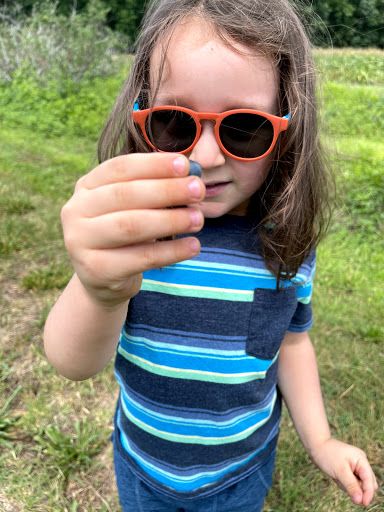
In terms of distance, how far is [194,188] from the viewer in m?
0.54

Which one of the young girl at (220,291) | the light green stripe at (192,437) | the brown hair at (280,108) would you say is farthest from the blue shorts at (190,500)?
the brown hair at (280,108)

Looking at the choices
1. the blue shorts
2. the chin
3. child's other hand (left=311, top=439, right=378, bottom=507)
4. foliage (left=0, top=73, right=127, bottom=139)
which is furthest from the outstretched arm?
foliage (left=0, top=73, right=127, bottom=139)

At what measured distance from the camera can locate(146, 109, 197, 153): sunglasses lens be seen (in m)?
0.92

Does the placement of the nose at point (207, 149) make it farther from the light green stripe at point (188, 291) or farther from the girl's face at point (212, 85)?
the light green stripe at point (188, 291)

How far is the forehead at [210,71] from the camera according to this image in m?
0.88

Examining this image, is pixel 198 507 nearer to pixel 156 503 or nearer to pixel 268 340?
pixel 156 503

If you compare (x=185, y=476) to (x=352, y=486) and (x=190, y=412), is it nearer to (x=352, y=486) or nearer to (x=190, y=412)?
(x=190, y=412)

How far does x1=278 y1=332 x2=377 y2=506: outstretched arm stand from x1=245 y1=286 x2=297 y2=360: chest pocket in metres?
0.21

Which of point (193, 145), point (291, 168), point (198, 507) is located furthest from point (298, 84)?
point (198, 507)

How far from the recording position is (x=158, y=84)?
95 cm

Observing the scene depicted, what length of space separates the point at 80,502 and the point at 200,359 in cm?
104

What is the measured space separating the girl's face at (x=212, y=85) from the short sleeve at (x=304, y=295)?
0.35 meters

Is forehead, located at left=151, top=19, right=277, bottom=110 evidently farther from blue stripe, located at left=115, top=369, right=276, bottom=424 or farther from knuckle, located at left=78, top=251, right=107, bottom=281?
blue stripe, located at left=115, top=369, right=276, bottom=424

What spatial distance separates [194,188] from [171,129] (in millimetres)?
447
